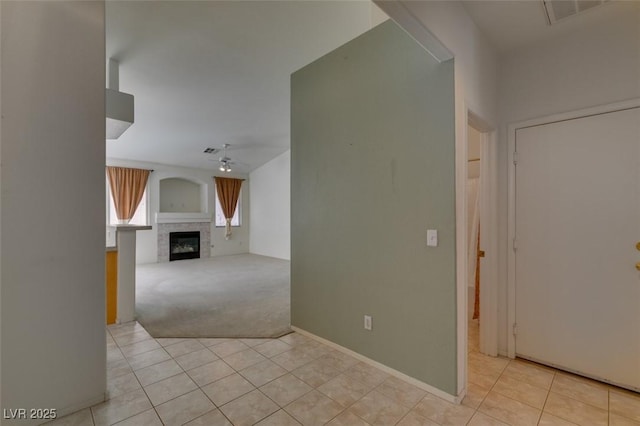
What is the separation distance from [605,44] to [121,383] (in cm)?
442

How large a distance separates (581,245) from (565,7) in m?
1.72

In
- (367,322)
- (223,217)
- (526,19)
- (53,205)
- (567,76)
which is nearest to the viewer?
(53,205)

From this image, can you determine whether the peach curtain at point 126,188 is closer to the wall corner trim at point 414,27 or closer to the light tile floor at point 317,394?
the light tile floor at point 317,394

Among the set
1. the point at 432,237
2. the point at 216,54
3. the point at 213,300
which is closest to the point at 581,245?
the point at 432,237

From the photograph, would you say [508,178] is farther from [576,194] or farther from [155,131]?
[155,131]

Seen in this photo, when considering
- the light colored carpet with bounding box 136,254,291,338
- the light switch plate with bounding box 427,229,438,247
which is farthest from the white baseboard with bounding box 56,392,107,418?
the light switch plate with bounding box 427,229,438,247

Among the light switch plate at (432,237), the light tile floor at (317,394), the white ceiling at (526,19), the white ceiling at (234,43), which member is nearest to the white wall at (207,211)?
the white ceiling at (234,43)

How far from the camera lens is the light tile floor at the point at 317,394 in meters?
1.75

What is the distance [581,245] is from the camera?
2.18 m

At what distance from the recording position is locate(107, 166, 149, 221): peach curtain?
664 centimetres

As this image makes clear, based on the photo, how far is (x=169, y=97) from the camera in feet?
13.9

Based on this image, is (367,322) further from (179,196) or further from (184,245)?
(179,196)

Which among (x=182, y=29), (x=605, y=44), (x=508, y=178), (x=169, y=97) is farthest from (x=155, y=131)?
(x=605, y=44)

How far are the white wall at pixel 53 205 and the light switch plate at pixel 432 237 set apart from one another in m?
2.28
